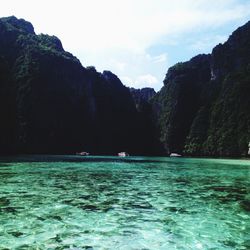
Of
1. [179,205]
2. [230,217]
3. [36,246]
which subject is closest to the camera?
[36,246]

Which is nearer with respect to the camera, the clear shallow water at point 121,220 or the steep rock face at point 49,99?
the clear shallow water at point 121,220

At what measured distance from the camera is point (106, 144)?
7726 inches

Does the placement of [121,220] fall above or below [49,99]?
below

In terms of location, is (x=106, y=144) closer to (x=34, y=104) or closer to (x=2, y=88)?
(x=34, y=104)

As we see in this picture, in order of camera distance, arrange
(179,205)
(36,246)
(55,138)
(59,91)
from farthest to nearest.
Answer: (59,91) < (55,138) < (179,205) < (36,246)

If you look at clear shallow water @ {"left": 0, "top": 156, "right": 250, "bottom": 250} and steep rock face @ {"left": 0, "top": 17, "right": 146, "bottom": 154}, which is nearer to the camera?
clear shallow water @ {"left": 0, "top": 156, "right": 250, "bottom": 250}

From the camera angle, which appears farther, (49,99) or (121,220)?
(49,99)

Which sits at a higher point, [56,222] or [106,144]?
[106,144]

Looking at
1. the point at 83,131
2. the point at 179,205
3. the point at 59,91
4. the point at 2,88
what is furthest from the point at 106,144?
the point at 179,205

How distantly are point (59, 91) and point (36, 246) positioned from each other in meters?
174

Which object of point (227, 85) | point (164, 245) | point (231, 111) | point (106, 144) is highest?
point (227, 85)

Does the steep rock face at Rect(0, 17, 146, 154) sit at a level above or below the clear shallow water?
above

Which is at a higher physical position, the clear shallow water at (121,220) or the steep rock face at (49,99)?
the steep rock face at (49,99)

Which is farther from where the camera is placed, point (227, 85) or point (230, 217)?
point (227, 85)
